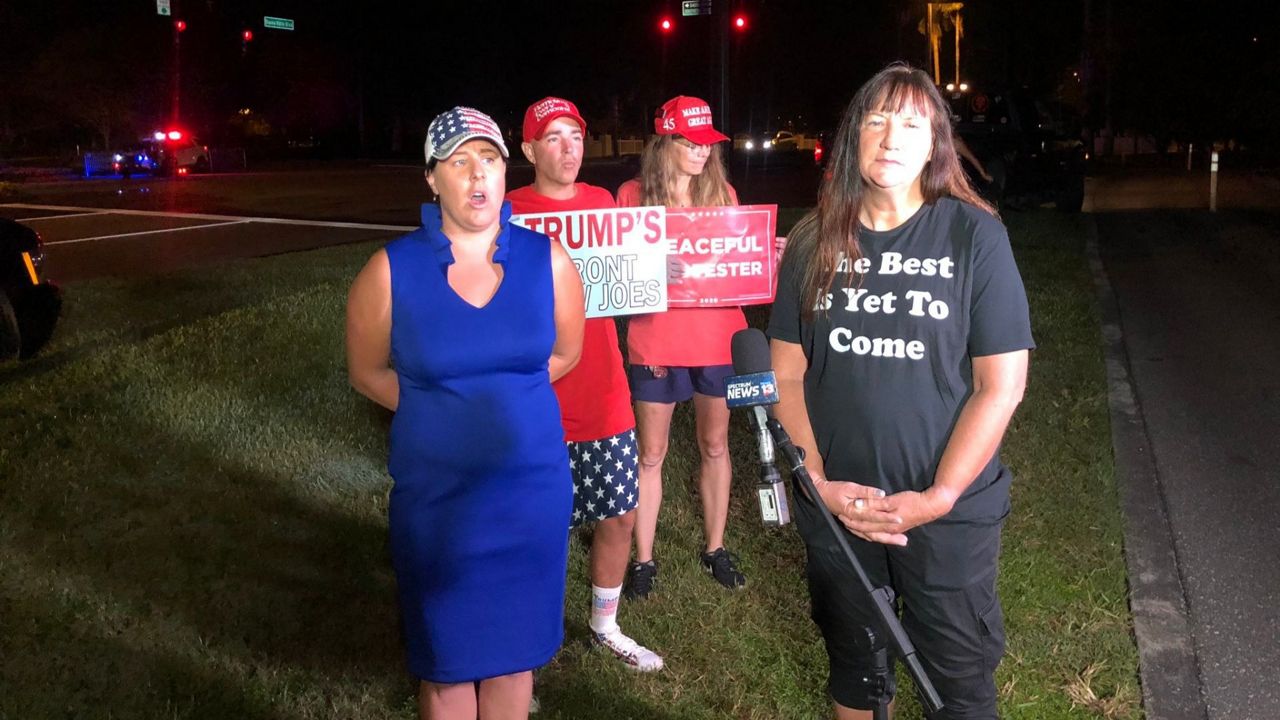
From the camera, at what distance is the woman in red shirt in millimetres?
4766

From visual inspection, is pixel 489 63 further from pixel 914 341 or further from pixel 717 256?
pixel 914 341

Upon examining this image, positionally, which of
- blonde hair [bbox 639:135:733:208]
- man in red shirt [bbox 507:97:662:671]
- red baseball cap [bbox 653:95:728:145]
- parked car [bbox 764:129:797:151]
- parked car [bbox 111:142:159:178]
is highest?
parked car [bbox 764:129:797:151]

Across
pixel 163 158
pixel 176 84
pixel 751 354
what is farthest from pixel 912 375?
pixel 176 84

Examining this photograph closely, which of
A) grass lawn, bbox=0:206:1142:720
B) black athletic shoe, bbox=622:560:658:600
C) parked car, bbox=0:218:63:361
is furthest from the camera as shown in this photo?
parked car, bbox=0:218:63:361

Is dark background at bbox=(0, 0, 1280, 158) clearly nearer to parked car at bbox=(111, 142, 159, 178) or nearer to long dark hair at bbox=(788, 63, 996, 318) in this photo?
parked car at bbox=(111, 142, 159, 178)

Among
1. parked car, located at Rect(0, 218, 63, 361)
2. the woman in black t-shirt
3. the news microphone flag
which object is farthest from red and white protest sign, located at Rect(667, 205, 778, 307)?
parked car, located at Rect(0, 218, 63, 361)

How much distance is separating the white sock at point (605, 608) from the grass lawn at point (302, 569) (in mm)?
118

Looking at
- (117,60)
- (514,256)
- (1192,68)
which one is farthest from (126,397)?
(117,60)

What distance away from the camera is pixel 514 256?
3.05 metres

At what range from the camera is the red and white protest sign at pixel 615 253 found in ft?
14.8

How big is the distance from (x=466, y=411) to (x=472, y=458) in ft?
0.41

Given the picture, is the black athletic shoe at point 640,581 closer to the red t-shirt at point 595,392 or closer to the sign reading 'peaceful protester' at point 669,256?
the red t-shirt at point 595,392

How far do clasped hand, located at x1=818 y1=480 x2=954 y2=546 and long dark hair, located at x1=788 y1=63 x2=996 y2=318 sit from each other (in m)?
0.46

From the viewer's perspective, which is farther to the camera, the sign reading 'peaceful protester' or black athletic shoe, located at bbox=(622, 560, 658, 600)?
black athletic shoe, located at bbox=(622, 560, 658, 600)
